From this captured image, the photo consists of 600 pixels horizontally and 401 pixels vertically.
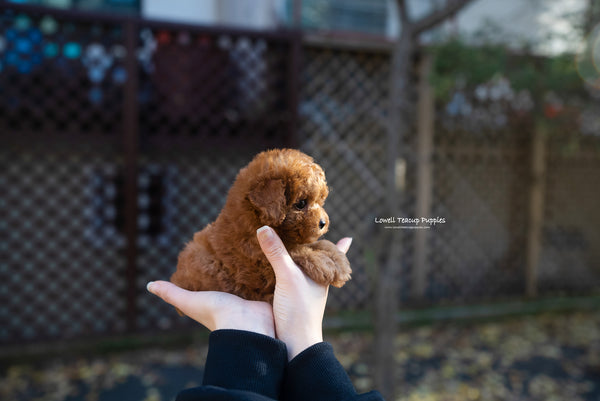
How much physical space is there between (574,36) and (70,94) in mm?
4233

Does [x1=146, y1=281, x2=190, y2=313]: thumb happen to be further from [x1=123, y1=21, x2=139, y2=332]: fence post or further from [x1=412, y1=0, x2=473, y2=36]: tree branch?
[x1=123, y1=21, x2=139, y2=332]: fence post

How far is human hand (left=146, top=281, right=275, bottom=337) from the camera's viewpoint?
891 millimetres

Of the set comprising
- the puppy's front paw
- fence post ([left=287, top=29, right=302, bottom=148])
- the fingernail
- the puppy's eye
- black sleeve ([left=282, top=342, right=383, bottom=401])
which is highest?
fence post ([left=287, top=29, right=302, bottom=148])

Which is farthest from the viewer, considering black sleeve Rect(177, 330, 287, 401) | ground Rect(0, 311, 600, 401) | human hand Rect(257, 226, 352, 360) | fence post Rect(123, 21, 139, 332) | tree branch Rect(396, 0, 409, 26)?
fence post Rect(123, 21, 139, 332)

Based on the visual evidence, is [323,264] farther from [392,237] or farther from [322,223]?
[392,237]

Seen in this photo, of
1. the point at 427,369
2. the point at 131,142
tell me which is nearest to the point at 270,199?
the point at 131,142

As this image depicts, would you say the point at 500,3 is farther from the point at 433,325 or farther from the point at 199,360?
the point at 199,360

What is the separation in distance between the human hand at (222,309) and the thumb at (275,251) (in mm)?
107

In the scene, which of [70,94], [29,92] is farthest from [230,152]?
[29,92]

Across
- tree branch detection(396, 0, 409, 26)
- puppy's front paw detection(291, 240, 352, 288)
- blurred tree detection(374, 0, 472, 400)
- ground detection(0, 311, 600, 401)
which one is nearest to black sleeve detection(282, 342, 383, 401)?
puppy's front paw detection(291, 240, 352, 288)

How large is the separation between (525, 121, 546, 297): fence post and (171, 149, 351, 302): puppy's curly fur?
4278 mm

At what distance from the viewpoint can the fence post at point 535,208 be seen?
4.38 m

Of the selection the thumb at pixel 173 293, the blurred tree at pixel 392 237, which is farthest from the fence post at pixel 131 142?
the thumb at pixel 173 293

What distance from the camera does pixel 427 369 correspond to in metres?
3.24
